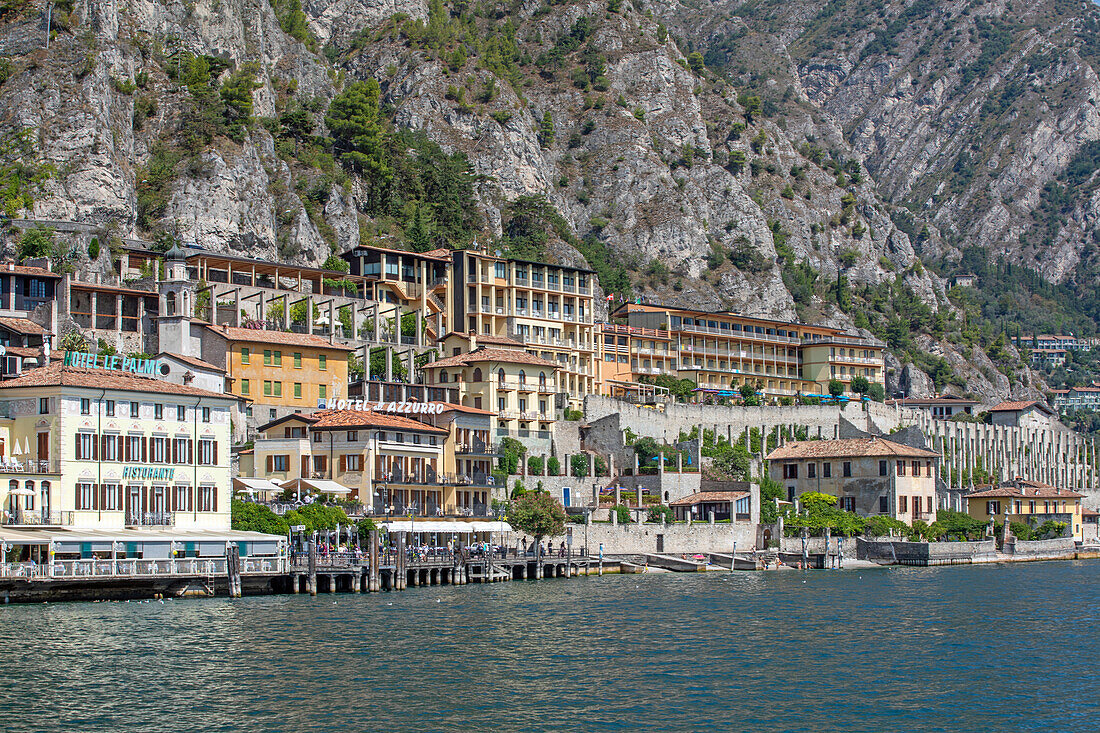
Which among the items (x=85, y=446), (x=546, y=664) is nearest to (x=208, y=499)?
(x=85, y=446)

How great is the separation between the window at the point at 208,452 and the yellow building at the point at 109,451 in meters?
0.06

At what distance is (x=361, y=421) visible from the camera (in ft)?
289

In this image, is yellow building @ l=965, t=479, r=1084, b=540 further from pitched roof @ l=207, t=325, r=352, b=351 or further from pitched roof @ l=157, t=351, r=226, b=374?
pitched roof @ l=157, t=351, r=226, b=374

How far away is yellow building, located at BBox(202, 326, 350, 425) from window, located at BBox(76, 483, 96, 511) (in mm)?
24893

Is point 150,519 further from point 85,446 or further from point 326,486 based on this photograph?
point 326,486

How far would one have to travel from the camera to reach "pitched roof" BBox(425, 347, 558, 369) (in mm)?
104875

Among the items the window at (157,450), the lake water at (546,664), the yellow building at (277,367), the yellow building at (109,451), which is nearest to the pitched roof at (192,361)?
the yellow building at (277,367)

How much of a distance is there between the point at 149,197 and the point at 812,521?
62.9 meters

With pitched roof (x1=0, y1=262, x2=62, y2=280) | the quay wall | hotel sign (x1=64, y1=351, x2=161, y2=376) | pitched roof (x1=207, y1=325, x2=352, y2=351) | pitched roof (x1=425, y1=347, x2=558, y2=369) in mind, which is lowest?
the quay wall

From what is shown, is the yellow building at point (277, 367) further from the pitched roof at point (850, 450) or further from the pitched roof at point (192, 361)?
the pitched roof at point (850, 450)

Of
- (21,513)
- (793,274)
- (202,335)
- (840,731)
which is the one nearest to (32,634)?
(21,513)

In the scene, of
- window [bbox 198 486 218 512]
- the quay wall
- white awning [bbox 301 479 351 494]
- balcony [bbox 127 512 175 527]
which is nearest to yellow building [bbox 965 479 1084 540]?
the quay wall

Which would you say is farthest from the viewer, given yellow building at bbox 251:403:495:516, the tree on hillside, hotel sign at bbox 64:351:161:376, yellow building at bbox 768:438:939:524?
yellow building at bbox 768:438:939:524

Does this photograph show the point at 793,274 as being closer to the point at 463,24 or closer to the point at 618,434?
the point at 463,24
